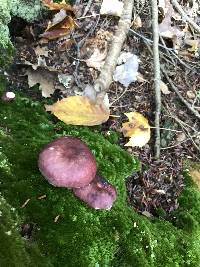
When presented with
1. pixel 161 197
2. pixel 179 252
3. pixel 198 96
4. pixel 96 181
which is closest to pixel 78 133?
pixel 96 181

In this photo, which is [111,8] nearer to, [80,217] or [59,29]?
[59,29]

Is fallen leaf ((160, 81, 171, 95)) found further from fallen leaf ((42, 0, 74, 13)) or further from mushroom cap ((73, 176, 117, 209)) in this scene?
mushroom cap ((73, 176, 117, 209))

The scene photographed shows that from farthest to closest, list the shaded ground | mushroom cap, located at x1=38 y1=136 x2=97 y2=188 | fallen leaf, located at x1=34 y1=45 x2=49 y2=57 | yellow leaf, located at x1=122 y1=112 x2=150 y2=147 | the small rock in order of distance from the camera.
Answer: the small rock → fallen leaf, located at x1=34 y1=45 x2=49 y2=57 → yellow leaf, located at x1=122 y1=112 x2=150 y2=147 → the shaded ground → mushroom cap, located at x1=38 y1=136 x2=97 y2=188

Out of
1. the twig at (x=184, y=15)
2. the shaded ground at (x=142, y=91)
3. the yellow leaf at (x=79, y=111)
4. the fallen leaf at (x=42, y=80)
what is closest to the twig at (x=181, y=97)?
the shaded ground at (x=142, y=91)

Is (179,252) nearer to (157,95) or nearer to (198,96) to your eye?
(157,95)

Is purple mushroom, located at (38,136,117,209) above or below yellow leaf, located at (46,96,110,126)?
above

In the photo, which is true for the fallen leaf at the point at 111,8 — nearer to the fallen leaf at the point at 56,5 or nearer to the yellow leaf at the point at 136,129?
the fallen leaf at the point at 56,5

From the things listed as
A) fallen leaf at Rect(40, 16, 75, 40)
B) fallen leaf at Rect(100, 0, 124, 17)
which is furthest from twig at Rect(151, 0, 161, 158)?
fallen leaf at Rect(40, 16, 75, 40)
